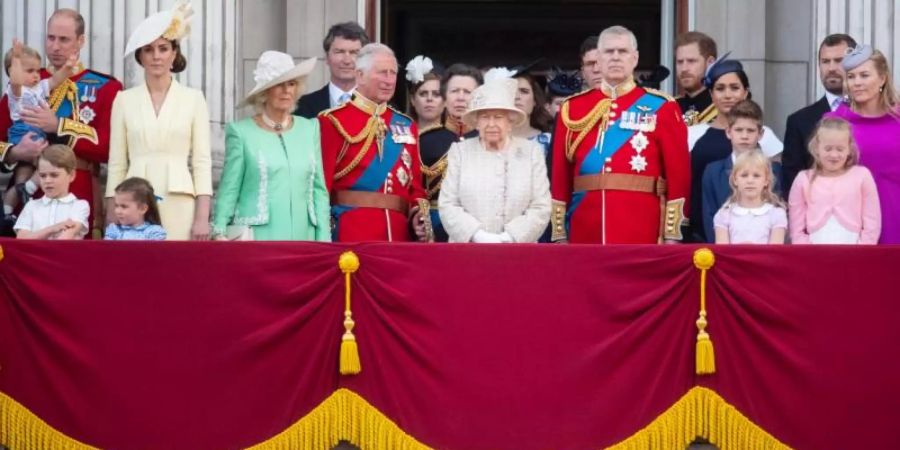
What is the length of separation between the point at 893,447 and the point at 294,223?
3.03 metres

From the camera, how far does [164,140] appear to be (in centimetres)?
1055

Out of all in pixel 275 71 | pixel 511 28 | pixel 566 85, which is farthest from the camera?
pixel 511 28

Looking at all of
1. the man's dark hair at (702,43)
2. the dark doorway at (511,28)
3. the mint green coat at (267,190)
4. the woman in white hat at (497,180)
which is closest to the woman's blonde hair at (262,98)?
the mint green coat at (267,190)

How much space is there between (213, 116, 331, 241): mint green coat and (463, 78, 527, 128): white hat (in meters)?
0.85

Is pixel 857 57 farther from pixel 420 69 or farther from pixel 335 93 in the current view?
pixel 335 93

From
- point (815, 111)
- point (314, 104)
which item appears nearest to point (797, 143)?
point (815, 111)

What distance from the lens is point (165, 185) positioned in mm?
10523

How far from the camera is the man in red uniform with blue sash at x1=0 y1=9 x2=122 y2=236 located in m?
10.9

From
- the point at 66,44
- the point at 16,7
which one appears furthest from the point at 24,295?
the point at 16,7

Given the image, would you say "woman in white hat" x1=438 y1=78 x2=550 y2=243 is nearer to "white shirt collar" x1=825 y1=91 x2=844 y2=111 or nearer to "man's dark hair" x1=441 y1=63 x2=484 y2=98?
"man's dark hair" x1=441 y1=63 x2=484 y2=98

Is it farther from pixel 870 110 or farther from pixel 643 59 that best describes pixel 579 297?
pixel 643 59

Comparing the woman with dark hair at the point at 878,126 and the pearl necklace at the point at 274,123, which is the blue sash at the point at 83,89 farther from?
the woman with dark hair at the point at 878,126

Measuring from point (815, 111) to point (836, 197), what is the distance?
3.21 ft

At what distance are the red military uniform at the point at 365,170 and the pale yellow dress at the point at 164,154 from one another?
686mm
